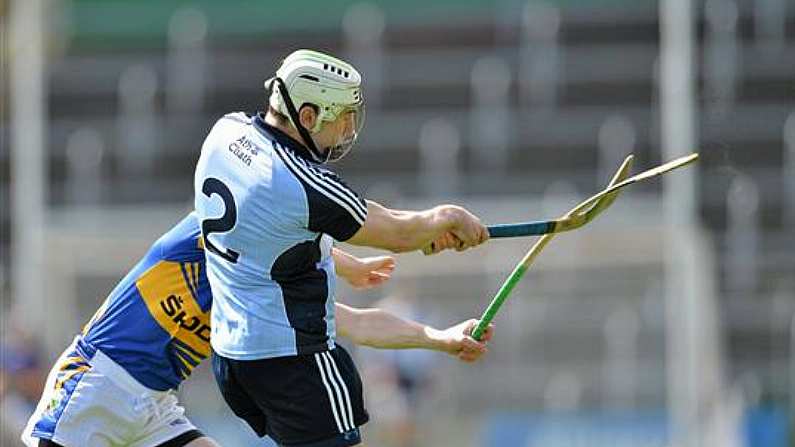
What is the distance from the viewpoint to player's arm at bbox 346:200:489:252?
6.45m

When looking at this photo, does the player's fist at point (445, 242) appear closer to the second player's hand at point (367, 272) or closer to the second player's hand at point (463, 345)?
the second player's hand at point (463, 345)

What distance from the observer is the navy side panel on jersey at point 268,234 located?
6375 mm

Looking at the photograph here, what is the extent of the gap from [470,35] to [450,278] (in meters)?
3.09

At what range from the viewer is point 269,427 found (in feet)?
22.4

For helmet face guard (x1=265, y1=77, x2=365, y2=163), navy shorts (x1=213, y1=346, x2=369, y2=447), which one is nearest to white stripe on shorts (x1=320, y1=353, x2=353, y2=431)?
navy shorts (x1=213, y1=346, x2=369, y2=447)

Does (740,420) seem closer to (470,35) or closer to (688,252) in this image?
(688,252)

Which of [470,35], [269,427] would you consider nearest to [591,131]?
[470,35]

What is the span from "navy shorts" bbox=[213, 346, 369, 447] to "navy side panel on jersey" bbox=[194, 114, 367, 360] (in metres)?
0.06

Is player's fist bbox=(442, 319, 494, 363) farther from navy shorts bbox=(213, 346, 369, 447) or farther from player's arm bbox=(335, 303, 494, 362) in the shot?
navy shorts bbox=(213, 346, 369, 447)

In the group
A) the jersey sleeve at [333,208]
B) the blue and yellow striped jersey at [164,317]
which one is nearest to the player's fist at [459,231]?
the jersey sleeve at [333,208]

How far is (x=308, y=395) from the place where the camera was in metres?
6.60

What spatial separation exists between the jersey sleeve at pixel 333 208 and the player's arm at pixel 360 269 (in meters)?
0.87

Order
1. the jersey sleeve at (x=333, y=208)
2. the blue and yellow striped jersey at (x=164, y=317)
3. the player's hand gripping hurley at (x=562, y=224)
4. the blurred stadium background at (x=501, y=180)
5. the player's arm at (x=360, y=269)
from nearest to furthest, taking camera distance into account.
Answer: the jersey sleeve at (x=333, y=208) → the player's hand gripping hurley at (x=562, y=224) → the blue and yellow striped jersey at (x=164, y=317) → the player's arm at (x=360, y=269) → the blurred stadium background at (x=501, y=180)

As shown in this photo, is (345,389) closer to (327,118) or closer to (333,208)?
(333,208)
